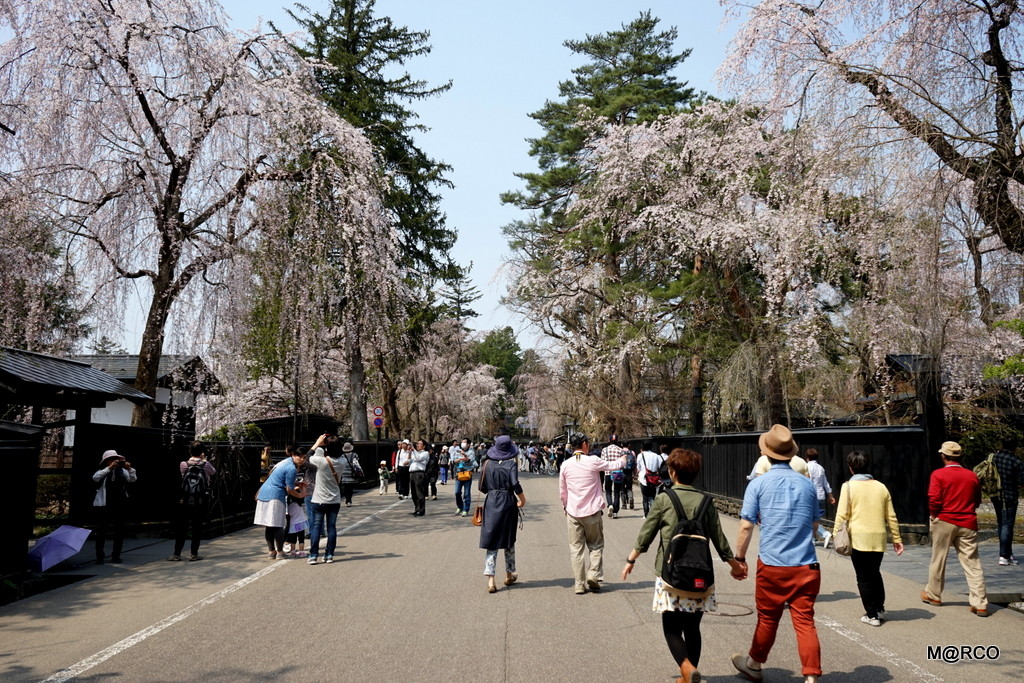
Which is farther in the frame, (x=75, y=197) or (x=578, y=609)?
(x=75, y=197)

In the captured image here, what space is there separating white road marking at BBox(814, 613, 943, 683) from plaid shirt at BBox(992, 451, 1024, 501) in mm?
4548

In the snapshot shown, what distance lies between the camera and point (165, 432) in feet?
46.8

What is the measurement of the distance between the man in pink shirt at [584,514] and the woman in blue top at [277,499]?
455 centimetres

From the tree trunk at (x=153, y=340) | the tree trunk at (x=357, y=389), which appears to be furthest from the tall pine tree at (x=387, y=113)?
the tree trunk at (x=153, y=340)

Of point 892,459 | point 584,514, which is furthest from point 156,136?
point 892,459

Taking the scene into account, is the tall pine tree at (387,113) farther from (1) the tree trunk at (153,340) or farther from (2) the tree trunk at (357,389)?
(1) the tree trunk at (153,340)

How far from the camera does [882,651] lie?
6.22 meters

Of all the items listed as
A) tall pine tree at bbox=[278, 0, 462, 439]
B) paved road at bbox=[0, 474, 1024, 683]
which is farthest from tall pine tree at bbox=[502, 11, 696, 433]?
paved road at bbox=[0, 474, 1024, 683]

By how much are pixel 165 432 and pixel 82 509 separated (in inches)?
95.1

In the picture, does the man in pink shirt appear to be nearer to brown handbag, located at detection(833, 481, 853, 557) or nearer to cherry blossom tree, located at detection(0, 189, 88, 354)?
brown handbag, located at detection(833, 481, 853, 557)

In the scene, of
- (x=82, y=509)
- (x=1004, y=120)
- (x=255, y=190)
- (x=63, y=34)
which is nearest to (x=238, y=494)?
(x=82, y=509)

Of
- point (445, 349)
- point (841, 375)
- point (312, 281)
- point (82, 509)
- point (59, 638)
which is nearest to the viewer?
point (59, 638)

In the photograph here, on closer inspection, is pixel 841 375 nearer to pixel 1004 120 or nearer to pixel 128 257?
pixel 1004 120

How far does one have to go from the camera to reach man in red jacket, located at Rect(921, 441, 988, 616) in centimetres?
775
